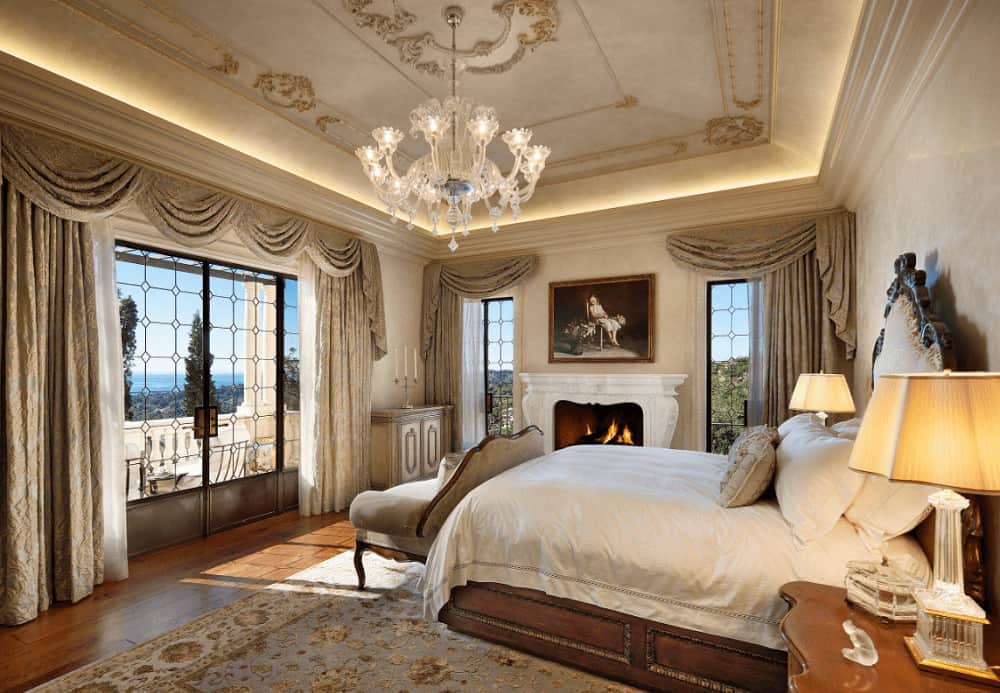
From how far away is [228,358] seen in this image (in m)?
4.43

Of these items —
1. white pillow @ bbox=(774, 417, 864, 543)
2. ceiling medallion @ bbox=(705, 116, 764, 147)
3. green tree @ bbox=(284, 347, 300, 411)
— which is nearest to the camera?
white pillow @ bbox=(774, 417, 864, 543)

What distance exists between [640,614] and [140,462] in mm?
3588

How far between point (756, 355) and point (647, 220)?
5.29 ft

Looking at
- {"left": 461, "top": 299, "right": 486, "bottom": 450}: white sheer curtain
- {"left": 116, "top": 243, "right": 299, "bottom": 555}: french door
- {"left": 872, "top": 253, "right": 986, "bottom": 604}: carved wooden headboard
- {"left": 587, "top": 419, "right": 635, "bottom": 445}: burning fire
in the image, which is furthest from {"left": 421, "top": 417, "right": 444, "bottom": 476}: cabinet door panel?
{"left": 872, "top": 253, "right": 986, "bottom": 604}: carved wooden headboard

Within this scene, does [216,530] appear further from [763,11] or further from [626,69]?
[763,11]

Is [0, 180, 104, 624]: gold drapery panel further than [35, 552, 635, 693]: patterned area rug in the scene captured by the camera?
Yes

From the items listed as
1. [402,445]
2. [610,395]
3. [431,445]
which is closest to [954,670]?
[610,395]

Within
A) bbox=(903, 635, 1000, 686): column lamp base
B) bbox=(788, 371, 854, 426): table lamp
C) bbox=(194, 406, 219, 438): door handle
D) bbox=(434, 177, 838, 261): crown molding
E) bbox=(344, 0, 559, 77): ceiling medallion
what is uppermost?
bbox=(344, 0, 559, 77): ceiling medallion

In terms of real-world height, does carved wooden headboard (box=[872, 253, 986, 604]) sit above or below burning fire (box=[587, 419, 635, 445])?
above

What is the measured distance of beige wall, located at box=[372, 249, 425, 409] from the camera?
5.69 meters

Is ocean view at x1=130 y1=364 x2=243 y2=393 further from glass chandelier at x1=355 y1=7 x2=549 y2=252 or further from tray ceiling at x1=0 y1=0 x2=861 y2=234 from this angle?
glass chandelier at x1=355 y1=7 x2=549 y2=252

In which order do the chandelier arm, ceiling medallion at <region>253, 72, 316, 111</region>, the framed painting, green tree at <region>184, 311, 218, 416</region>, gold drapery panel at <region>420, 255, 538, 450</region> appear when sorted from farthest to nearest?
gold drapery panel at <region>420, 255, 538, 450</region>, the framed painting, green tree at <region>184, 311, 218, 416</region>, ceiling medallion at <region>253, 72, 316, 111</region>, the chandelier arm

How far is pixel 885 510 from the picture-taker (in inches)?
72.8

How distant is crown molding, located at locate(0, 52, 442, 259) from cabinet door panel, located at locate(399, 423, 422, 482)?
2.16 m
